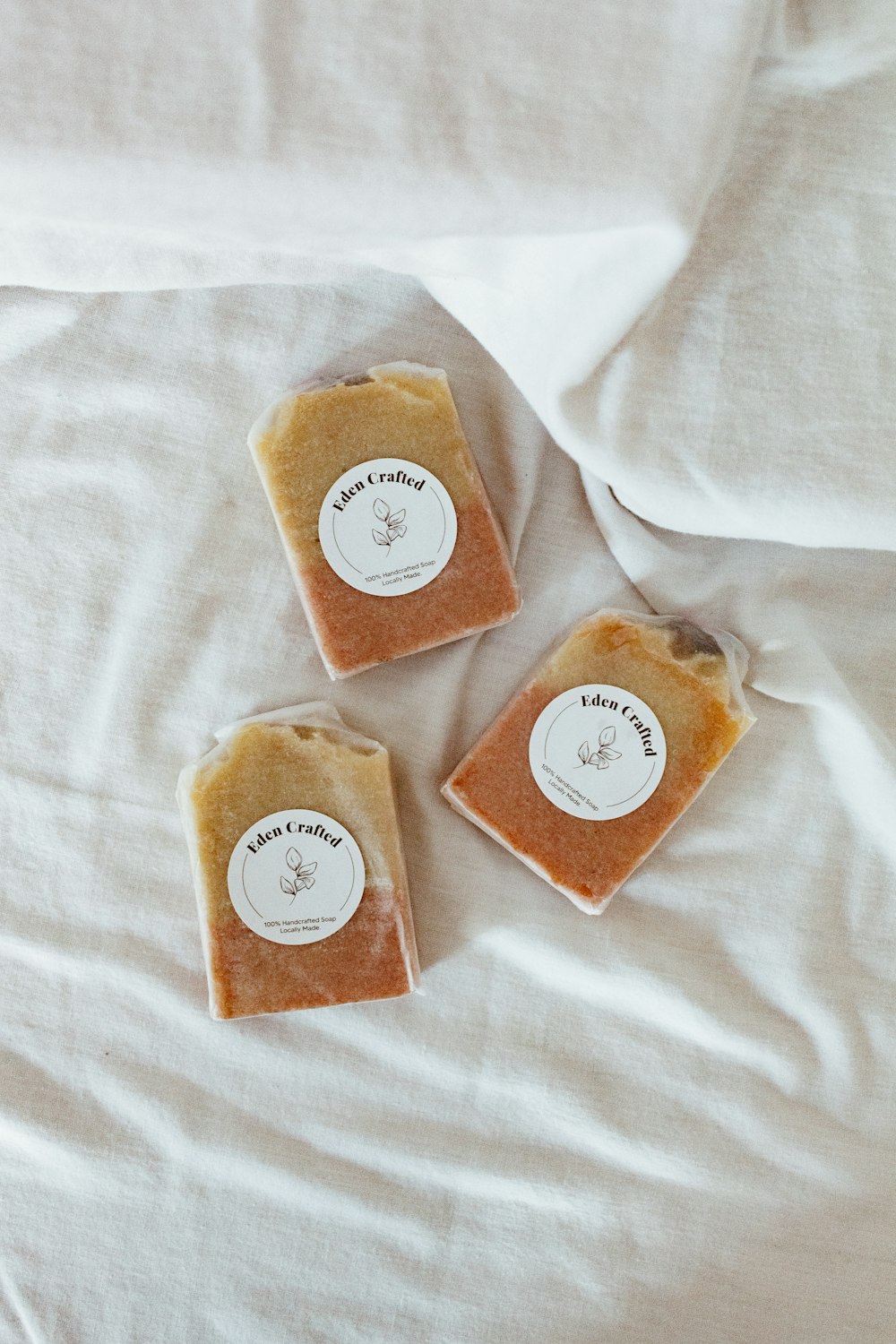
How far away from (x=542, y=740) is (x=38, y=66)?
529mm

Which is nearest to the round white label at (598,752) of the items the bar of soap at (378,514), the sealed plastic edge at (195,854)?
the bar of soap at (378,514)

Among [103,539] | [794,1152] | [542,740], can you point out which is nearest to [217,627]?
[103,539]

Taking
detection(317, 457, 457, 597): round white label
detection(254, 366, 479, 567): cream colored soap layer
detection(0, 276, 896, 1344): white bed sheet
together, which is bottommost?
detection(0, 276, 896, 1344): white bed sheet

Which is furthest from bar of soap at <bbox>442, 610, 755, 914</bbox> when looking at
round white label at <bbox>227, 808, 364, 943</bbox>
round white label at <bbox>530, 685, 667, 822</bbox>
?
round white label at <bbox>227, 808, 364, 943</bbox>

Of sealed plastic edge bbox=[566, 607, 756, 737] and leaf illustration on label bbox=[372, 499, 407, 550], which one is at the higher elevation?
leaf illustration on label bbox=[372, 499, 407, 550]

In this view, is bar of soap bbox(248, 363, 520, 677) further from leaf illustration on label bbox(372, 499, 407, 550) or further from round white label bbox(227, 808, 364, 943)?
round white label bbox(227, 808, 364, 943)

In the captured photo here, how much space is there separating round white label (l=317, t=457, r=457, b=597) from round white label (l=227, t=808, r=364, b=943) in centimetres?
18

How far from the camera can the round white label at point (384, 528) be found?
0.76 metres

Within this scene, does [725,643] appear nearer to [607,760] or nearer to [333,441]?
[607,760]

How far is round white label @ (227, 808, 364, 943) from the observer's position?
75 centimetres

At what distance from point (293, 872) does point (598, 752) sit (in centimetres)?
24

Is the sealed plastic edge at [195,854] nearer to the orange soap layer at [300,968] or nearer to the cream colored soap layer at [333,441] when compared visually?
the orange soap layer at [300,968]

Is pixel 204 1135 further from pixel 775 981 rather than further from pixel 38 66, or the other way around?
pixel 38 66

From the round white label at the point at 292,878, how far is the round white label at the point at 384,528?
181 mm
